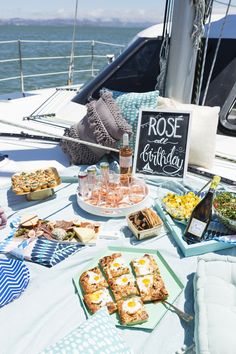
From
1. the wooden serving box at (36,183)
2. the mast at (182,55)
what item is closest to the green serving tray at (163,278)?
the wooden serving box at (36,183)

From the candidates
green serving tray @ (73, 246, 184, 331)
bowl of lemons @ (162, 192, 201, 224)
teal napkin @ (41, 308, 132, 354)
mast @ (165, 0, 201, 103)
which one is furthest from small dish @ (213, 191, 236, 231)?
mast @ (165, 0, 201, 103)

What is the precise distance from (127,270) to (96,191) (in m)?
0.76

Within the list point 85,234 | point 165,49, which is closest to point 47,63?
point 165,49

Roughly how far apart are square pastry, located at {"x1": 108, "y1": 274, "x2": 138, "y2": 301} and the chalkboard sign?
44.2 inches

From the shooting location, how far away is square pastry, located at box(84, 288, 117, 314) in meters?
1.42

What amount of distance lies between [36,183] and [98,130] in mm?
724

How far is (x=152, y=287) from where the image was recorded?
59.2 inches

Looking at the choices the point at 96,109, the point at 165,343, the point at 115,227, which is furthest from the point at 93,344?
the point at 96,109

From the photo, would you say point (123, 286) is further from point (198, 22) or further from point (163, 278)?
point (198, 22)

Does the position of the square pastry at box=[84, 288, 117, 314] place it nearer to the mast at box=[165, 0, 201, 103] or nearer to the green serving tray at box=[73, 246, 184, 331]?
the green serving tray at box=[73, 246, 184, 331]

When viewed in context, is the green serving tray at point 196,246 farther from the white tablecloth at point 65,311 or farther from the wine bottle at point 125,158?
the wine bottle at point 125,158

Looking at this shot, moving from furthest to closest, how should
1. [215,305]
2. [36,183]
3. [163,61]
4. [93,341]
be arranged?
[163,61] < [36,183] < [215,305] < [93,341]

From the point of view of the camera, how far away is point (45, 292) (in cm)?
156

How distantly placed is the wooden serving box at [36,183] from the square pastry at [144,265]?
2.80 ft
